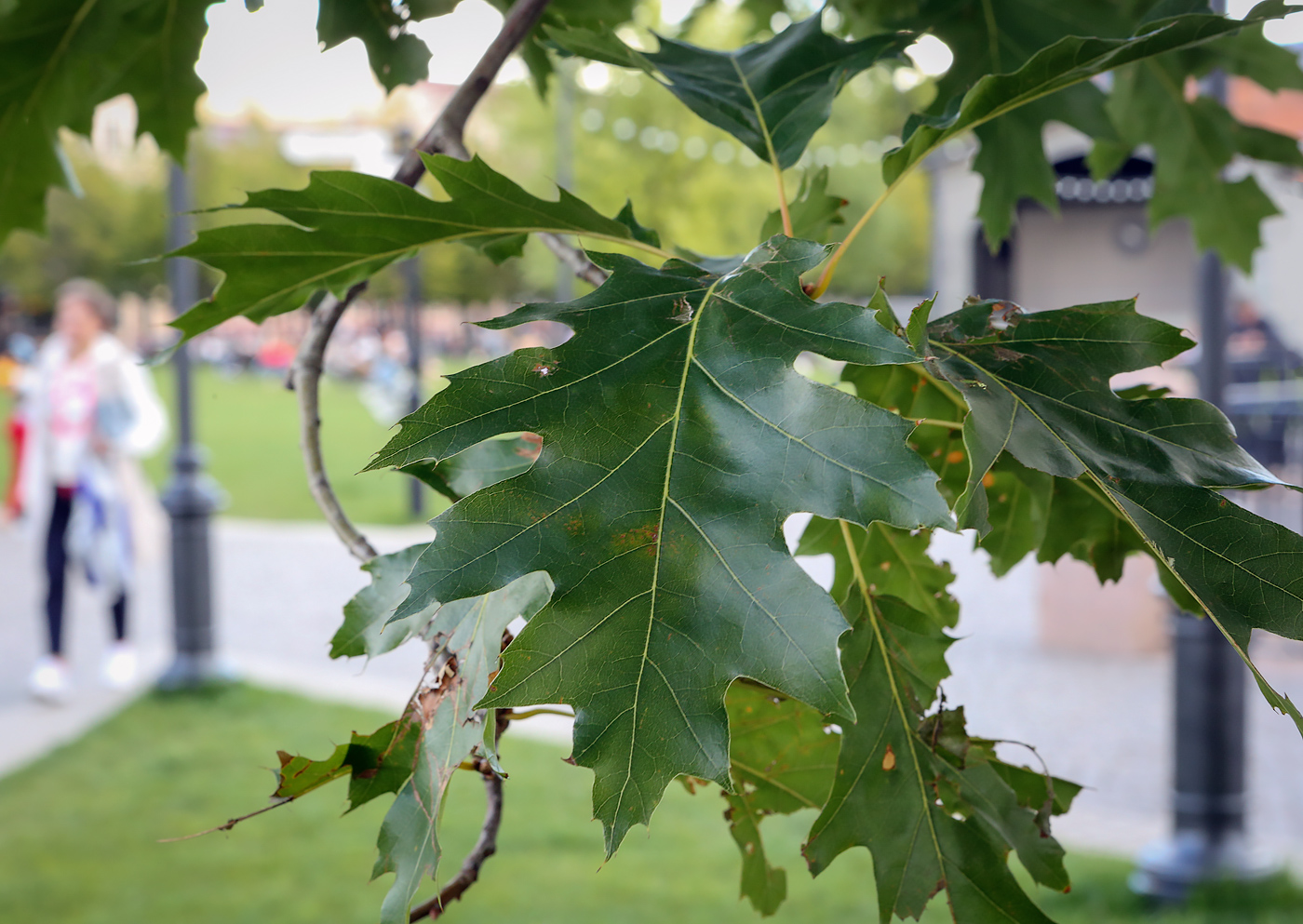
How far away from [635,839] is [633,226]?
3.71 metres

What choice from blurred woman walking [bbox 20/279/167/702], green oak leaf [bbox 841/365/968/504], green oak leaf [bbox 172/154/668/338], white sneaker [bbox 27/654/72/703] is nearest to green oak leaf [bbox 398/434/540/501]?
green oak leaf [bbox 172/154/668/338]

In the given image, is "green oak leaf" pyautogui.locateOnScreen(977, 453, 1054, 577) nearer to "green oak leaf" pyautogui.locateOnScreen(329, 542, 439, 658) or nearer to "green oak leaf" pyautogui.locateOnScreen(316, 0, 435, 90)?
"green oak leaf" pyautogui.locateOnScreen(329, 542, 439, 658)

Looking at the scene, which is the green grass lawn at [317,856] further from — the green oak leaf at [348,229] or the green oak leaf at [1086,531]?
the green oak leaf at [348,229]

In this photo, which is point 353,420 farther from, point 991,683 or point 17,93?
point 17,93

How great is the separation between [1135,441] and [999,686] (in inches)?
207

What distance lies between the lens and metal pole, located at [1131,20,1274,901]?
3551 millimetres

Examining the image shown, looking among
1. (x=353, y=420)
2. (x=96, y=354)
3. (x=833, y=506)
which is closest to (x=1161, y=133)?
(x=833, y=506)

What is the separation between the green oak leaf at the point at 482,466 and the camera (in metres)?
0.87

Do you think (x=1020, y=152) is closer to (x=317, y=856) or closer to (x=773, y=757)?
(x=773, y=757)

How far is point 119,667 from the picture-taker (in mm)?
5855

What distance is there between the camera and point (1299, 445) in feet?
27.6

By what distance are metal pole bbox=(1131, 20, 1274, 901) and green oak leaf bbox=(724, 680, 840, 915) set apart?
302cm

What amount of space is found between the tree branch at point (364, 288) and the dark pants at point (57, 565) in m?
5.17

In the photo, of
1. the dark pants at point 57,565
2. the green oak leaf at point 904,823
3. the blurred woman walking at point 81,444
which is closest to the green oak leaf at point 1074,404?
the green oak leaf at point 904,823
